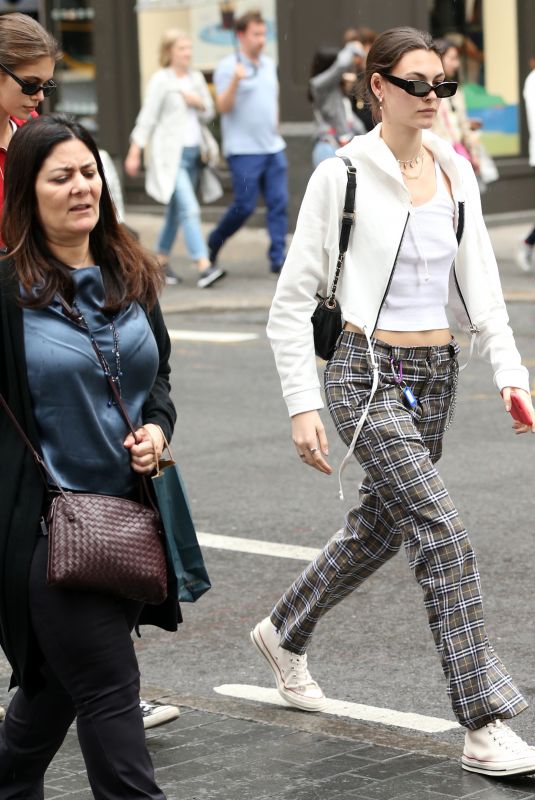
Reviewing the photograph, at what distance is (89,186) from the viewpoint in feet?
11.9

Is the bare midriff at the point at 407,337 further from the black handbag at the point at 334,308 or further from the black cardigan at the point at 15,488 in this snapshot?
the black cardigan at the point at 15,488

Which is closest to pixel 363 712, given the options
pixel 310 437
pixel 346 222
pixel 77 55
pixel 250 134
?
pixel 310 437

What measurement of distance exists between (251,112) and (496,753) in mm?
11607

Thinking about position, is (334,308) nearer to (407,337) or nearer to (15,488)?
(407,337)

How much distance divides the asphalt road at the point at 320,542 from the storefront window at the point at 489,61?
9.05 metres

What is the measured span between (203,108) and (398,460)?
37.8 feet

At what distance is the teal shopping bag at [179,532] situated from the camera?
3.65m

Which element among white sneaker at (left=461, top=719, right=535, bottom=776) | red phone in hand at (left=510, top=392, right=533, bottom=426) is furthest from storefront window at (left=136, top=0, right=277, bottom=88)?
white sneaker at (left=461, top=719, right=535, bottom=776)

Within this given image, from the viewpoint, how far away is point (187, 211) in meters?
15.3

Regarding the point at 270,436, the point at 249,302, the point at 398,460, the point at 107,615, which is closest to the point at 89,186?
the point at 107,615

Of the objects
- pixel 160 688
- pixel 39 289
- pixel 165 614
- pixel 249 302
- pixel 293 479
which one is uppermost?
pixel 39 289

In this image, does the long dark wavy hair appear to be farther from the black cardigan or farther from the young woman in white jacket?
the young woman in white jacket

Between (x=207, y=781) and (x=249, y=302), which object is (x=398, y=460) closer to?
(x=207, y=781)

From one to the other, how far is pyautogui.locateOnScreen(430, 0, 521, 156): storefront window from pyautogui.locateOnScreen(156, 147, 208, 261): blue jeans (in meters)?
5.07
